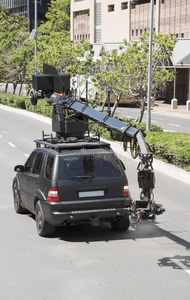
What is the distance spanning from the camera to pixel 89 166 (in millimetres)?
10727

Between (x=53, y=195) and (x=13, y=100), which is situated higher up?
(x=53, y=195)

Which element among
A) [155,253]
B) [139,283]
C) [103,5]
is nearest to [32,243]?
[155,253]

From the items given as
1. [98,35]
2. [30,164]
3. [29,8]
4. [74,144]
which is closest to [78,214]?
[74,144]

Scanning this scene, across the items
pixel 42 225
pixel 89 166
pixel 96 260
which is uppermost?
pixel 89 166

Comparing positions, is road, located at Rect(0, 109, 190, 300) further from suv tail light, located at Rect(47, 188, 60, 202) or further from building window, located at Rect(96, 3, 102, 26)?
building window, located at Rect(96, 3, 102, 26)

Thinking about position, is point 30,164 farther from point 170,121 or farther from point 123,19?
point 123,19

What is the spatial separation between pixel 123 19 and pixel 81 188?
6461 cm

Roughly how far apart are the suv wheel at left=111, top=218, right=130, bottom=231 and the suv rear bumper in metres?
0.47

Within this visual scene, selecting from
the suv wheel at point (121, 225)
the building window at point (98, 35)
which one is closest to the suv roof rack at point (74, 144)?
the suv wheel at point (121, 225)

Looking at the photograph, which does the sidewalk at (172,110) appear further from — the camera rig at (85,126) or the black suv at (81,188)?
the black suv at (81,188)

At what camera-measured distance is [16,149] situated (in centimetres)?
2583

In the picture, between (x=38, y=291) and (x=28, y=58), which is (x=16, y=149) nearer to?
(x=38, y=291)

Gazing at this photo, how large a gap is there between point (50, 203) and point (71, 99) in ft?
7.80

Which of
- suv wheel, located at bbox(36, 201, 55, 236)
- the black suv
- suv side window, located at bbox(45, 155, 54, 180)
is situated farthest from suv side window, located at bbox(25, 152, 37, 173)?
suv wheel, located at bbox(36, 201, 55, 236)
